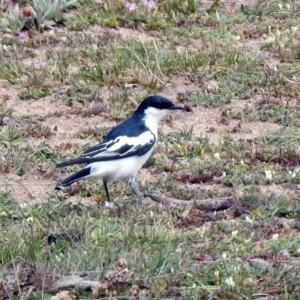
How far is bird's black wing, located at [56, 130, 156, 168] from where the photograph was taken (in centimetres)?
796

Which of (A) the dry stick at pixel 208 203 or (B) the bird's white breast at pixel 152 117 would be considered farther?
(B) the bird's white breast at pixel 152 117

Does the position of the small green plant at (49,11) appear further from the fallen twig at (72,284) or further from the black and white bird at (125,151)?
the fallen twig at (72,284)

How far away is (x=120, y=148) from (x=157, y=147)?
3.70 ft

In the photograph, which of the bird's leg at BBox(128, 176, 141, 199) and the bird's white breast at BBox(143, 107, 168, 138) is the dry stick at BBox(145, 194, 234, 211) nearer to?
the bird's leg at BBox(128, 176, 141, 199)

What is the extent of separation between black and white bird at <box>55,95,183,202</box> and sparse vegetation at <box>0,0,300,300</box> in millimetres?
225

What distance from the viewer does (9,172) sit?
8633 mm

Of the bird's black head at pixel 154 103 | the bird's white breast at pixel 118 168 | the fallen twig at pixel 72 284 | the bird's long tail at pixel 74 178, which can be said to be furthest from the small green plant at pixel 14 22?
the fallen twig at pixel 72 284

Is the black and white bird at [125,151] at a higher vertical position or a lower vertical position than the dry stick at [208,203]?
higher

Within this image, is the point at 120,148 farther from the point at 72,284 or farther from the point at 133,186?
the point at 72,284

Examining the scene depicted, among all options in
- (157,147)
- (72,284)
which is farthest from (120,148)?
(72,284)

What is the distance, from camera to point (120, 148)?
8.13 meters

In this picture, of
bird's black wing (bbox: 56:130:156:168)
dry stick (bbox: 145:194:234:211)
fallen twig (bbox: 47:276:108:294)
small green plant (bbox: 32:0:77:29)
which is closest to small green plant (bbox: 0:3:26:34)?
small green plant (bbox: 32:0:77:29)

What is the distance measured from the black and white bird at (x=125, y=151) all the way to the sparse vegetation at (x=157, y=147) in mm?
225

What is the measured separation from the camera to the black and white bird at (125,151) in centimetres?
790
